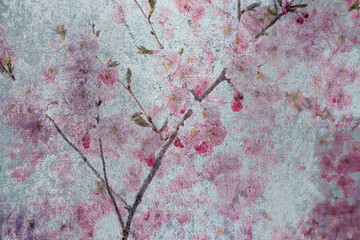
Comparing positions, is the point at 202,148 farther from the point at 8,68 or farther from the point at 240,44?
the point at 8,68

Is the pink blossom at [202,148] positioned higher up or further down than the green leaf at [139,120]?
further down

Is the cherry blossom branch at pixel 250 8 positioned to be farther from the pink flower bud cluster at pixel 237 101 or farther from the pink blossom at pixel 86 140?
the pink blossom at pixel 86 140

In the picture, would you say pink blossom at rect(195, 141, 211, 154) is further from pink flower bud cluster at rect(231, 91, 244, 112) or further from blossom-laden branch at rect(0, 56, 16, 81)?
blossom-laden branch at rect(0, 56, 16, 81)

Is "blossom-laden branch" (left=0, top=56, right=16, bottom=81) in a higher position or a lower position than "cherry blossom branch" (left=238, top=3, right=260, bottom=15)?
higher

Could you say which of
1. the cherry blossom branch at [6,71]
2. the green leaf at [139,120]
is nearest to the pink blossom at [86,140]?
the green leaf at [139,120]

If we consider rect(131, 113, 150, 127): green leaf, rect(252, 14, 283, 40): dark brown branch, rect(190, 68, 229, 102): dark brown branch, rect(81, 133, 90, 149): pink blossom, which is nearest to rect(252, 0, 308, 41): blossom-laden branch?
rect(252, 14, 283, 40): dark brown branch

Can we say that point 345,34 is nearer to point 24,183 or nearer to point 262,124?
point 262,124

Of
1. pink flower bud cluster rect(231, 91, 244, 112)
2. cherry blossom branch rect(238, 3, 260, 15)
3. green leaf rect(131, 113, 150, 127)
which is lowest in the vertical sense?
pink flower bud cluster rect(231, 91, 244, 112)

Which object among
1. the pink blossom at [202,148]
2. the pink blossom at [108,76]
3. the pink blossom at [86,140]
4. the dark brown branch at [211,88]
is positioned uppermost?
the pink blossom at [108,76]
